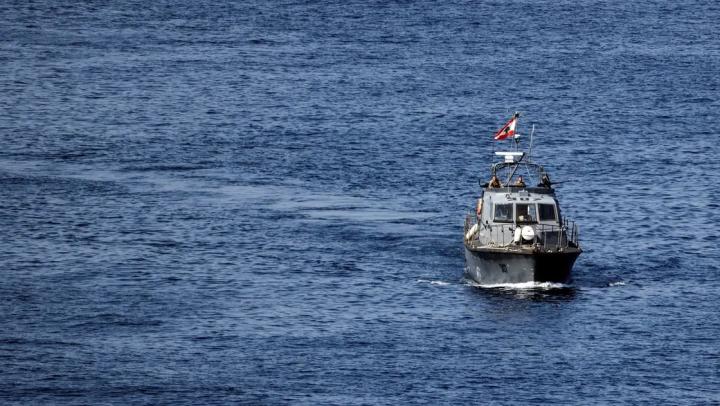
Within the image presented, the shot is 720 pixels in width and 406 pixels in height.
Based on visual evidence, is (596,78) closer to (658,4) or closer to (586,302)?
(658,4)

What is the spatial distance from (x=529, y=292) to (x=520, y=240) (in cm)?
293

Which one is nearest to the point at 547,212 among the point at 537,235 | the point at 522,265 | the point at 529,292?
the point at 537,235

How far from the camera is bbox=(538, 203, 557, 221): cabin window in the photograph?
74.8 m

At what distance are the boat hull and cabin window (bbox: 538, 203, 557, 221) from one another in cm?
223

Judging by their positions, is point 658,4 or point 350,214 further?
point 658,4

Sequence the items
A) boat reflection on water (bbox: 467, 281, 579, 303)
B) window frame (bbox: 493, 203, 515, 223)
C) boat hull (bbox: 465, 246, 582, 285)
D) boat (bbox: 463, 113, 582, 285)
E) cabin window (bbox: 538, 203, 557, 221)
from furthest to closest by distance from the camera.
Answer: cabin window (bbox: 538, 203, 557, 221) < window frame (bbox: 493, 203, 515, 223) < boat reflection on water (bbox: 467, 281, 579, 303) < boat (bbox: 463, 113, 582, 285) < boat hull (bbox: 465, 246, 582, 285)

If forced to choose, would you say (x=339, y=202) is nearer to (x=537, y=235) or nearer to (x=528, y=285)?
(x=528, y=285)

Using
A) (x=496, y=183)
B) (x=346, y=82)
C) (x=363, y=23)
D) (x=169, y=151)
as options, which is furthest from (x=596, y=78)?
(x=496, y=183)

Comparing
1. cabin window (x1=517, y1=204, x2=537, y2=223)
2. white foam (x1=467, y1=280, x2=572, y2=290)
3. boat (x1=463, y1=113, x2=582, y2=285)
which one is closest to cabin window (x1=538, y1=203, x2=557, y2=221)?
boat (x1=463, y1=113, x2=582, y2=285)

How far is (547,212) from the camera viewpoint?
7488 cm

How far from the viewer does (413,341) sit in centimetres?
6762

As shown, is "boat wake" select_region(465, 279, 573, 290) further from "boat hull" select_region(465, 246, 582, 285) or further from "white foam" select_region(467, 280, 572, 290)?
"boat hull" select_region(465, 246, 582, 285)

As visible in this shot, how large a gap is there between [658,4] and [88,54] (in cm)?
8340

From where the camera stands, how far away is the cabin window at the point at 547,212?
245 ft
